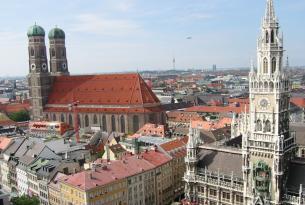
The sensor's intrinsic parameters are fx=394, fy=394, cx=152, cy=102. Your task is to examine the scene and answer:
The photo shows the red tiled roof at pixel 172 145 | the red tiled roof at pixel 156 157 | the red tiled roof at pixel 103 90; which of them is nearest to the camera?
the red tiled roof at pixel 156 157

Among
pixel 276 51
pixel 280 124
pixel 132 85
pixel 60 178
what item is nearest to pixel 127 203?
pixel 60 178

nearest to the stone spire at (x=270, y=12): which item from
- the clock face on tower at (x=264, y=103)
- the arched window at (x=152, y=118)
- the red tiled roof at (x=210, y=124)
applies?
the clock face on tower at (x=264, y=103)

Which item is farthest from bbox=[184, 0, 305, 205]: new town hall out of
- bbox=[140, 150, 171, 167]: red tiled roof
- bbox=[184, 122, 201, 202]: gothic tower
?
bbox=[140, 150, 171, 167]: red tiled roof

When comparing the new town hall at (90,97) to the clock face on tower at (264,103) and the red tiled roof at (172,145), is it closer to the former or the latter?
the red tiled roof at (172,145)

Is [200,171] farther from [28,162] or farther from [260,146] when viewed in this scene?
[28,162]

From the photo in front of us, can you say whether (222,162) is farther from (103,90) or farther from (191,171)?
(103,90)

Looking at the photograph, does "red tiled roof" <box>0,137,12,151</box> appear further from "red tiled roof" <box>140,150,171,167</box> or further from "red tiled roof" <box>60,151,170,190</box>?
"red tiled roof" <box>140,150,171,167</box>
